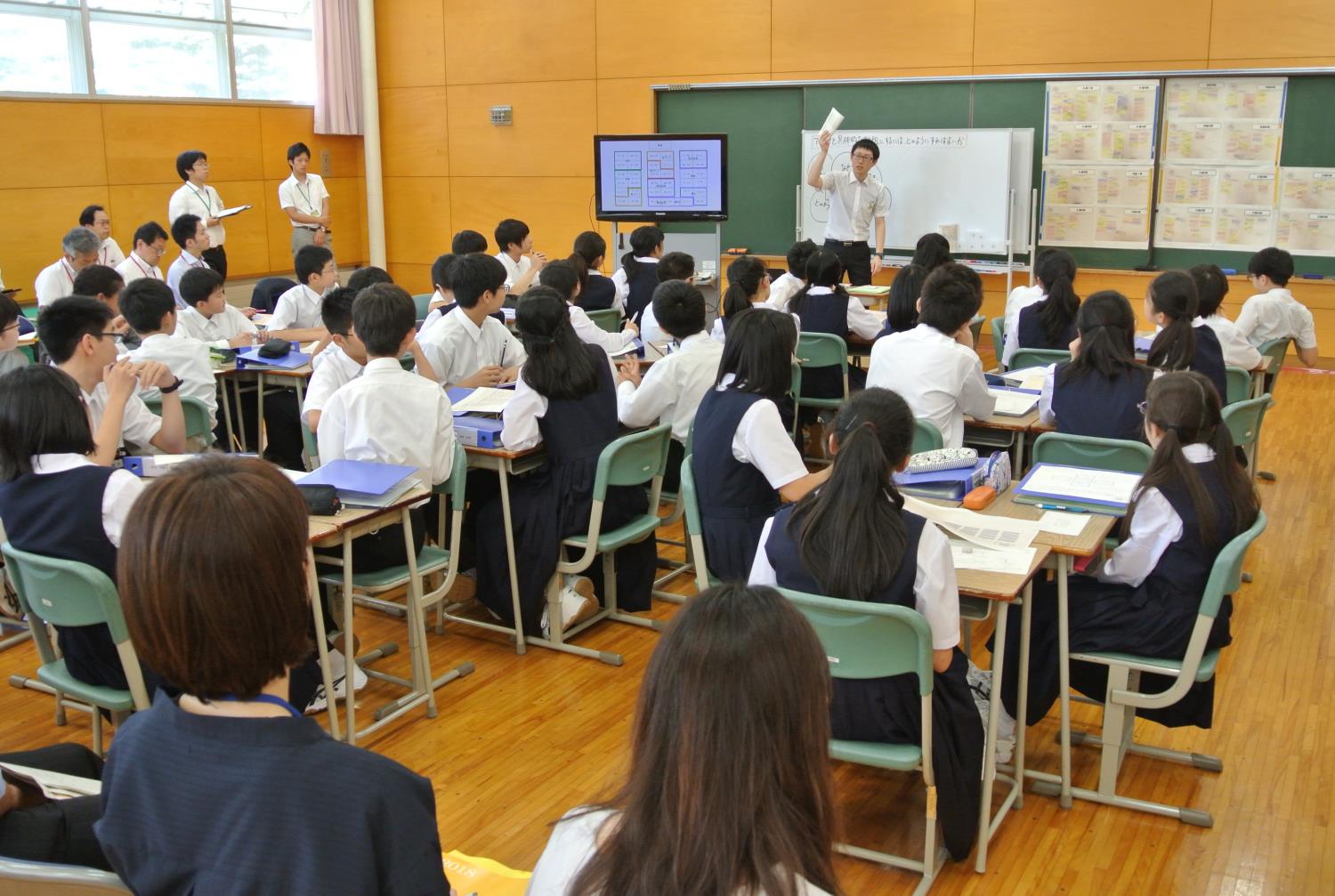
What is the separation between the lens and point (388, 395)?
11.9 feet

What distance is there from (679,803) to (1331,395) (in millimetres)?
7900

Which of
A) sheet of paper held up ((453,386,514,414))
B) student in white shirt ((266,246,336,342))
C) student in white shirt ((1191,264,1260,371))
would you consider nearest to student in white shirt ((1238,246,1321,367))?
student in white shirt ((1191,264,1260,371))

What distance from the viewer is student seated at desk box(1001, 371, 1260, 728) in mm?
2824

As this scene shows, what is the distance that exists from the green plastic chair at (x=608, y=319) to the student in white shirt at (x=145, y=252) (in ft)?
8.78

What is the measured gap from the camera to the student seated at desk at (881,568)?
2410mm

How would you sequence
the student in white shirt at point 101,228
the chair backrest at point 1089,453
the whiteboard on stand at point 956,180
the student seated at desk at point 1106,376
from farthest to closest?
the whiteboard on stand at point 956,180, the student in white shirt at point 101,228, the student seated at desk at point 1106,376, the chair backrest at point 1089,453

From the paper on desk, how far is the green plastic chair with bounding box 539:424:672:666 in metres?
1.28

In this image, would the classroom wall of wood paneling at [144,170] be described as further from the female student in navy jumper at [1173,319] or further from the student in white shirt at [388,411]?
the female student in navy jumper at [1173,319]

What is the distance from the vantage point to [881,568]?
2.42 m

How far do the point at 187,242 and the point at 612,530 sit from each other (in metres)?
4.49

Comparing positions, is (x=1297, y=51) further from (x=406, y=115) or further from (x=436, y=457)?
(x=406, y=115)

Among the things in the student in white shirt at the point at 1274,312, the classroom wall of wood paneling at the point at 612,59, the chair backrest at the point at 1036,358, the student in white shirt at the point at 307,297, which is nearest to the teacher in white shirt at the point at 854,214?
the classroom wall of wood paneling at the point at 612,59

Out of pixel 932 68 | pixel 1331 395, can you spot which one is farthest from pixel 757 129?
pixel 1331 395

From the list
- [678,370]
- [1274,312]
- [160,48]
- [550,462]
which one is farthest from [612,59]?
[550,462]
